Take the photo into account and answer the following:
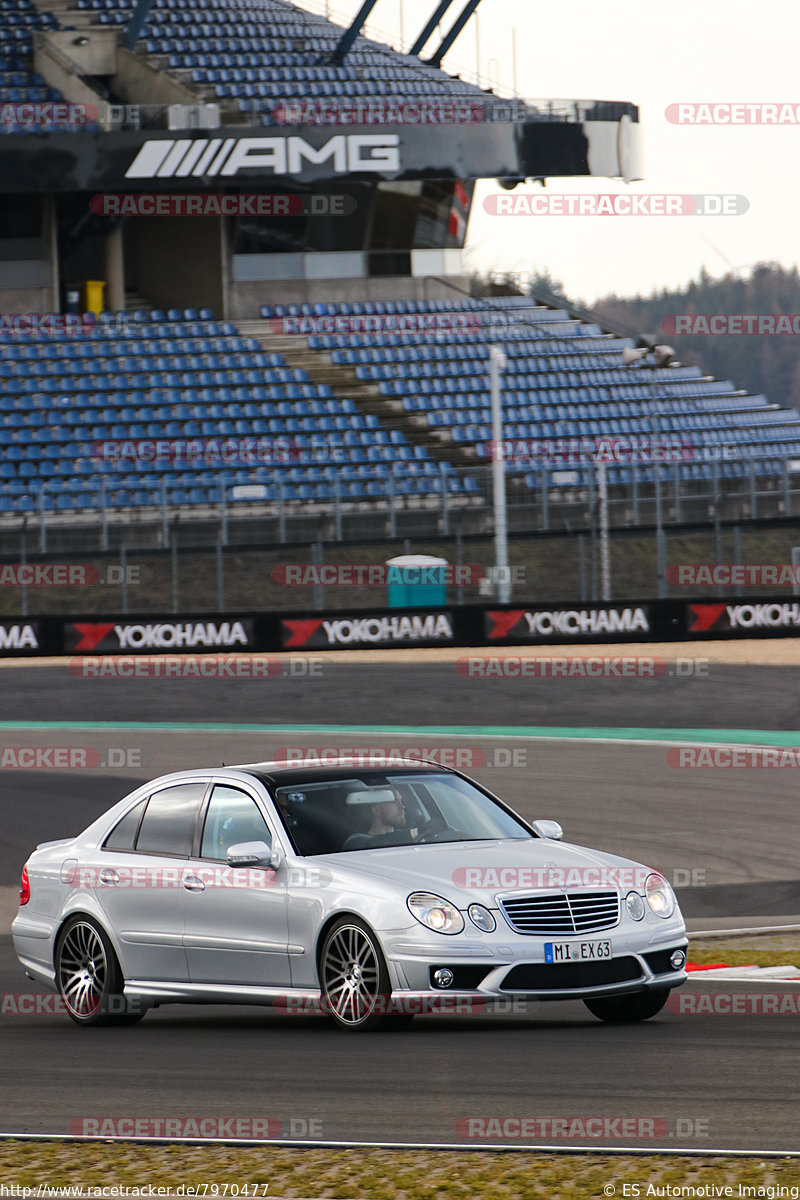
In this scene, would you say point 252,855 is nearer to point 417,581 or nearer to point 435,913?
point 435,913

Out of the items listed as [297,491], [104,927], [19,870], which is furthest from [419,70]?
[104,927]

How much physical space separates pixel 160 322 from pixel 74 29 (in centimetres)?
948

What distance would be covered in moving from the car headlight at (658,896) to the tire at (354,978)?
49.8 inches

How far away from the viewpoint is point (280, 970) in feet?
25.6

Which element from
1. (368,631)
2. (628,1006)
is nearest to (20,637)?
(368,631)

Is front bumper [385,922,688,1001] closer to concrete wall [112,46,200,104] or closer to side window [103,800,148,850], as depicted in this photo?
side window [103,800,148,850]

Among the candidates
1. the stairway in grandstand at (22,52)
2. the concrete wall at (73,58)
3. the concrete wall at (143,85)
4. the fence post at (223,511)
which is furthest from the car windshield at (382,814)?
the concrete wall at (73,58)

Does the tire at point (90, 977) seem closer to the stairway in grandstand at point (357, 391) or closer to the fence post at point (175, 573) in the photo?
the fence post at point (175, 573)

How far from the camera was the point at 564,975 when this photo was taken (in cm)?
736

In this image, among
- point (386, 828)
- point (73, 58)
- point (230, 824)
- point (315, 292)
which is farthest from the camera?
point (73, 58)

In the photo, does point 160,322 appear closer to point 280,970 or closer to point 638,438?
point 638,438

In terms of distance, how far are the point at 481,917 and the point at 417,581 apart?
20596 millimetres

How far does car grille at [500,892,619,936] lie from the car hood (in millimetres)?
53

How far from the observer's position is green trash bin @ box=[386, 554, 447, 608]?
90.8ft
